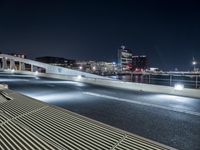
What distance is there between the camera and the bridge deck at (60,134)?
4504 millimetres

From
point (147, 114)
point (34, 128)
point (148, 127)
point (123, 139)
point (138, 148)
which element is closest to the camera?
point (138, 148)

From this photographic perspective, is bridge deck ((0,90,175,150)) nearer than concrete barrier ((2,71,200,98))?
Yes

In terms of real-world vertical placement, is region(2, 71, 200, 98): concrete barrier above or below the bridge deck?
above

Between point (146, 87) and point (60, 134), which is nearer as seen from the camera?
point (60, 134)

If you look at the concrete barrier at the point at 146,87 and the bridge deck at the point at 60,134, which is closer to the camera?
the bridge deck at the point at 60,134

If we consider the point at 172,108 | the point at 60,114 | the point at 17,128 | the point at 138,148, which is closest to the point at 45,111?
the point at 60,114

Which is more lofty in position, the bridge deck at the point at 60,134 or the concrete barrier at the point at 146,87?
the concrete barrier at the point at 146,87

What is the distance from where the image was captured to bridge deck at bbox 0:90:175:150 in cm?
450

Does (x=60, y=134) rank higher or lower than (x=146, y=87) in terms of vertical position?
lower

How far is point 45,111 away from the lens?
25.8 ft

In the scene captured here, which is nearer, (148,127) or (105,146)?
(105,146)

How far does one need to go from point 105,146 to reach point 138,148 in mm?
629

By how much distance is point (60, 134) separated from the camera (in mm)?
5277

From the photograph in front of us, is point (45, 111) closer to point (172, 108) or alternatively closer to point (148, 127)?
point (148, 127)
